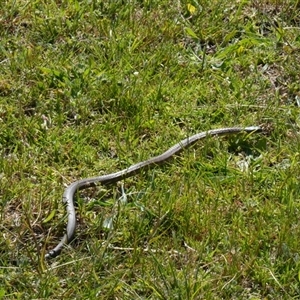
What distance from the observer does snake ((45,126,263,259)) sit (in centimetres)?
439

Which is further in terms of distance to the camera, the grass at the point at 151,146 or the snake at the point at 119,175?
the snake at the point at 119,175

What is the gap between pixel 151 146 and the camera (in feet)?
16.8

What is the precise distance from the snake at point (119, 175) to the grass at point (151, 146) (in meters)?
0.04

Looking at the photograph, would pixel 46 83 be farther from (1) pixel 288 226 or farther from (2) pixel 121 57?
(1) pixel 288 226

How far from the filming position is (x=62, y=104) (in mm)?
5320

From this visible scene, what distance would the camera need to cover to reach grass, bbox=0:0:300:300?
165 inches

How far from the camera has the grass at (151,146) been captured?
420cm

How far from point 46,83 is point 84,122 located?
16.7 inches

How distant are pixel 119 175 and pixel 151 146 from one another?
0.40 metres

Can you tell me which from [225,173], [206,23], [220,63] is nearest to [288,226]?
[225,173]

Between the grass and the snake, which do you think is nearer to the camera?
the grass

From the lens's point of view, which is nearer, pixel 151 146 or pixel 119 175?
pixel 119 175

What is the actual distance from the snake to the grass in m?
0.04

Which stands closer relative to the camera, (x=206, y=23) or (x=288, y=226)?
(x=288, y=226)
